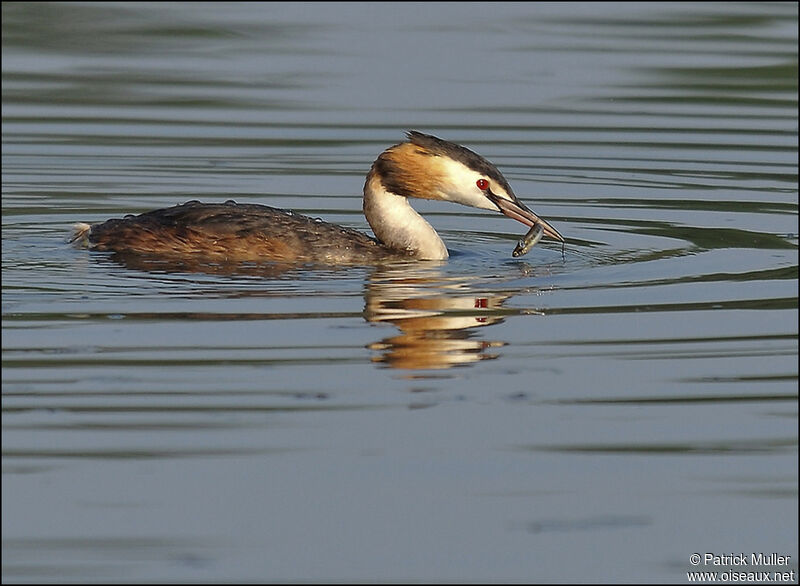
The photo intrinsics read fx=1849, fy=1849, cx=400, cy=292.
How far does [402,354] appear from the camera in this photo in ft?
26.5

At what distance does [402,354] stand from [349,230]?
106 inches

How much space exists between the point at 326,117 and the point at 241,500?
422 inches

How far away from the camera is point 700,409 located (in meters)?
7.21

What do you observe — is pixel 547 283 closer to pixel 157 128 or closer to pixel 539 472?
pixel 539 472

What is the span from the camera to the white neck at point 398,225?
10648mm

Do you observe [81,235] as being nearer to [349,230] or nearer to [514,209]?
[349,230]

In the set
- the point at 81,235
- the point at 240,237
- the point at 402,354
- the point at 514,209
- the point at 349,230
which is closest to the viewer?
the point at 402,354

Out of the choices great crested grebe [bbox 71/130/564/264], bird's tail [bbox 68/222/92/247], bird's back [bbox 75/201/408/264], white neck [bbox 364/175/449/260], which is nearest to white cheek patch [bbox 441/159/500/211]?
great crested grebe [bbox 71/130/564/264]

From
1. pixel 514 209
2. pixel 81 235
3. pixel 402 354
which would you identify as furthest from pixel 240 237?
pixel 402 354

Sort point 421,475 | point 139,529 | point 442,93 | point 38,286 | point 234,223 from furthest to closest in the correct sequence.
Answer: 1. point 442,93
2. point 234,223
3. point 38,286
4. point 421,475
5. point 139,529

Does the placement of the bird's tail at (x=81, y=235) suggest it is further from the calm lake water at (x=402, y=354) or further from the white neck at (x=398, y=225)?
the white neck at (x=398, y=225)

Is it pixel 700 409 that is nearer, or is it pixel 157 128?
pixel 700 409

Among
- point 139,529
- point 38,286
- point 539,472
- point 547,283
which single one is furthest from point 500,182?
point 139,529

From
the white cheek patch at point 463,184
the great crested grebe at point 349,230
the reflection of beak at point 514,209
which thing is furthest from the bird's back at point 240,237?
the reflection of beak at point 514,209
